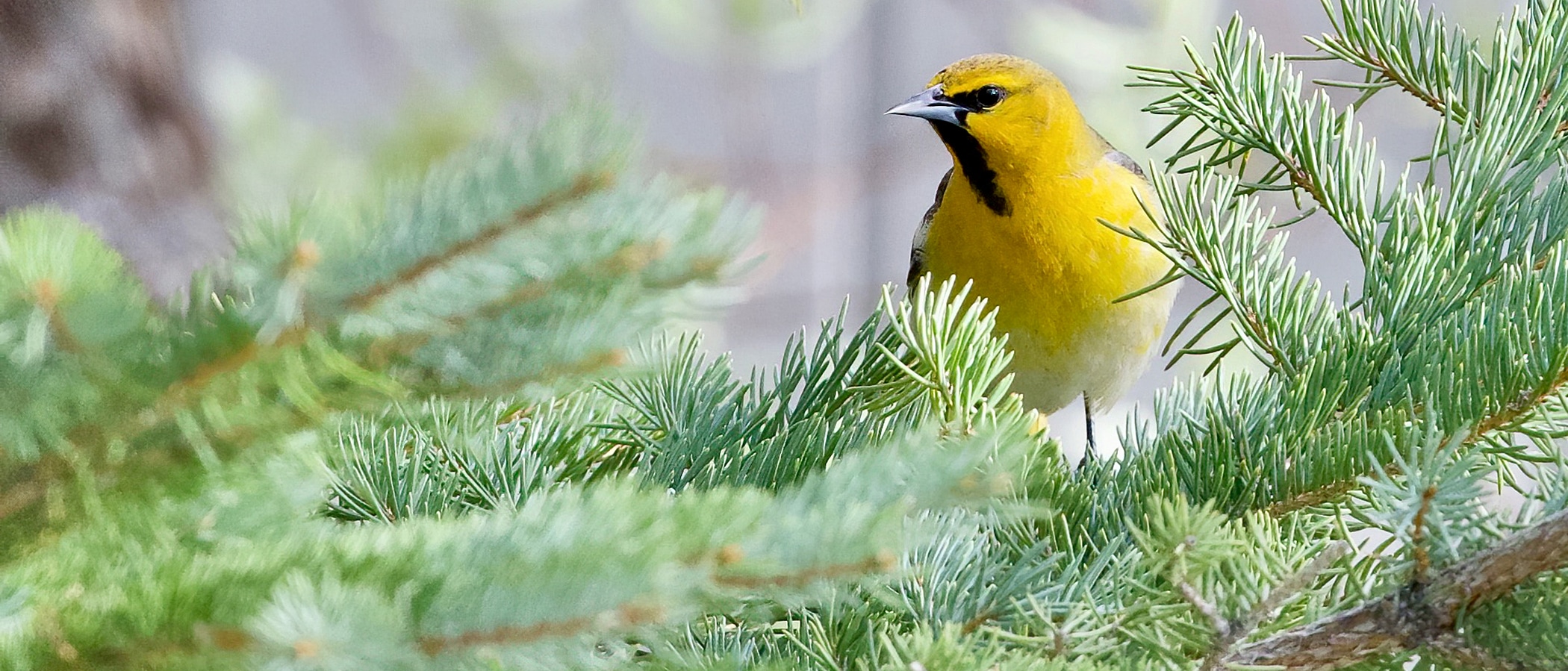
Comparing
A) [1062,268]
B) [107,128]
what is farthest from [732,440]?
[107,128]

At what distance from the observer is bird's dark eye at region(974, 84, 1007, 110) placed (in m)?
1.00

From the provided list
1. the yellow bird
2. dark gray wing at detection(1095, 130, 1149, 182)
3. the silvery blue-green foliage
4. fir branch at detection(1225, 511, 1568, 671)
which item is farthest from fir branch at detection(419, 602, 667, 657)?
dark gray wing at detection(1095, 130, 1149, 182)

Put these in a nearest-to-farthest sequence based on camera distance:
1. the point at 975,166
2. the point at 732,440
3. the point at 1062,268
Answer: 1. the point at 732,440
2. the point at 1062,268
3. the point at 975,166

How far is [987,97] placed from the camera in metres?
1.00

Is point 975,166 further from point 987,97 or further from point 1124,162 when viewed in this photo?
point 1124,162

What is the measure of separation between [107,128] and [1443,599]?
1.22m

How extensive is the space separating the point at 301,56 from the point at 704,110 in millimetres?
634

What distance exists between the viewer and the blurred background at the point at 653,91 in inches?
45.7

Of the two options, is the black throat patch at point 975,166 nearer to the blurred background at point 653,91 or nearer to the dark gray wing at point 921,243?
the dark gray wing at point 921,243

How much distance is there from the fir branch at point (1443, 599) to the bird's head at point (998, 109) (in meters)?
0.71

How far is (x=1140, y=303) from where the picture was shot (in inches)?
36.2

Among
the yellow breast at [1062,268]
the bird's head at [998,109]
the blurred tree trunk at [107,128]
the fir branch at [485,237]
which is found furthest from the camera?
the blurred tree trunk at [107,128]

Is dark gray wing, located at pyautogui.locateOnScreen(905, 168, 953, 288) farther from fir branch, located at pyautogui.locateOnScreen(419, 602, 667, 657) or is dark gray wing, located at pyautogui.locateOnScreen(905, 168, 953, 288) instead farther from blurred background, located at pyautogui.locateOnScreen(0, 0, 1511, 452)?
fir branch, located at pyautogui.locateOnScreen(419, 602, 667, 657)

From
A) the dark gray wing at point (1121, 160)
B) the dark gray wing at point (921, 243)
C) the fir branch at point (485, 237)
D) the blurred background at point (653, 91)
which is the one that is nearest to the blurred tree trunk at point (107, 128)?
the blurred background at point (653, 91)
